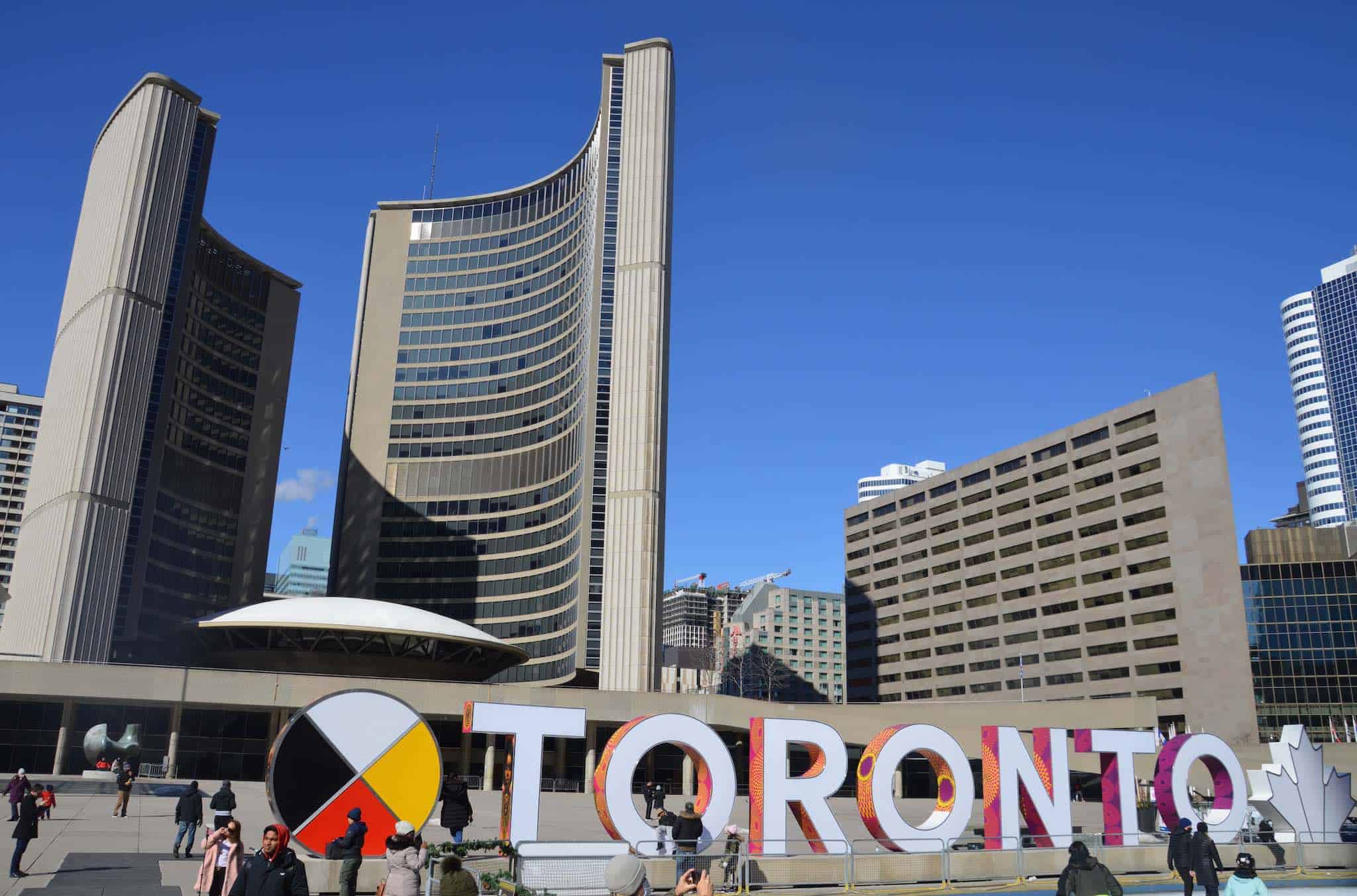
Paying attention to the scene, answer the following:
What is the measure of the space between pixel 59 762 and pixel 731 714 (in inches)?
1788

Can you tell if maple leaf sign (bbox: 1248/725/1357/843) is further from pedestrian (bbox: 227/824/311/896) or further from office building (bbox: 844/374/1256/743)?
office building (bbox: 844/374/1256/743)

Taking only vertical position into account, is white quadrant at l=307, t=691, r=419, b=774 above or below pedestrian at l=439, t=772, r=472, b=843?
above

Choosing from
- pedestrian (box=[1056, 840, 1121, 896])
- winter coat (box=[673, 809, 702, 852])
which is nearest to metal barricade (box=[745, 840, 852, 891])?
winter coat (box=[673, 809, 702, 852])

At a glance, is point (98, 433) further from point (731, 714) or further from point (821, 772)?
point (821, 772)

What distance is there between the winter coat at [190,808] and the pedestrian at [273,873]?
1441 cm

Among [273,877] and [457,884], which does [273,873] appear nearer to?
[273,877]

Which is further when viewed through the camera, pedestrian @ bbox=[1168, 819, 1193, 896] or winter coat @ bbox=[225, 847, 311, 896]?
pedestrian @ bbox=[1168, 819, 1193, 896]

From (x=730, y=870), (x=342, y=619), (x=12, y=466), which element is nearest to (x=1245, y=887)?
(x=730, y=870)

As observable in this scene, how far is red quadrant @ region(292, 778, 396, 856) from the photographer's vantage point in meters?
22.7

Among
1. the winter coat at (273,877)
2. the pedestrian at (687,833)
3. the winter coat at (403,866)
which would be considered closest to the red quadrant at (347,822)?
the pedestrian at (687,833)

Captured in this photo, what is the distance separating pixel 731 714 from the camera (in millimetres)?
80062

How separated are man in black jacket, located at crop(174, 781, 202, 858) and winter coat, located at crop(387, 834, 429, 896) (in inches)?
454

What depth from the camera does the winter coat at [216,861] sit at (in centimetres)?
1648

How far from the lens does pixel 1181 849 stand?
915 inches
